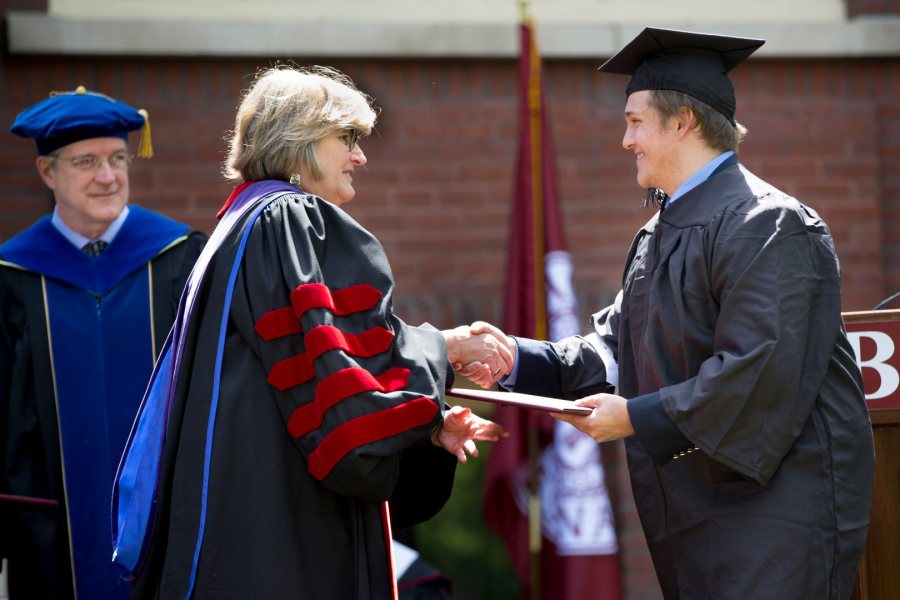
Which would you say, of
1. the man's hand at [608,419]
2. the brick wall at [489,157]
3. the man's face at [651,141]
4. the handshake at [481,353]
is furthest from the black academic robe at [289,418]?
the brick wall at [489,157]

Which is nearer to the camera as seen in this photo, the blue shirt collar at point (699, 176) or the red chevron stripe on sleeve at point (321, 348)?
the red chevron stripe on sleeve at point (321, 348)

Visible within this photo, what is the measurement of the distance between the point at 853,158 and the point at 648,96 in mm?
2973

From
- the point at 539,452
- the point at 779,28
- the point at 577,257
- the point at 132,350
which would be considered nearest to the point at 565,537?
the point at 539,452

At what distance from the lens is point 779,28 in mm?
6082

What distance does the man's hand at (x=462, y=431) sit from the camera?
345cm

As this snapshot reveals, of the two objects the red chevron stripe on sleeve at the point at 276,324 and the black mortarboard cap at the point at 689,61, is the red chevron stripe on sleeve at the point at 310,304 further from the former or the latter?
the black mortarboard cap at the point at 689,61

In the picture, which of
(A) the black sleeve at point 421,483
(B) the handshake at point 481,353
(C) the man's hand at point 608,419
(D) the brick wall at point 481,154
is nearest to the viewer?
(C) the man's hand at point 608,419

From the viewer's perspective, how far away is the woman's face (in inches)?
135

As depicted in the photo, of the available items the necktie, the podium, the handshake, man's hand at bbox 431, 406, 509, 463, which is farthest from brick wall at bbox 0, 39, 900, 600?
man's hand at bbox 431, 406, 509, 463

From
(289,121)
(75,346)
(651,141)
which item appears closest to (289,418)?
(289,121)

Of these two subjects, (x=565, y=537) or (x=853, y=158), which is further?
(x=853, y=158)

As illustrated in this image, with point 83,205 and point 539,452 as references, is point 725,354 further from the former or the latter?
point 83,205

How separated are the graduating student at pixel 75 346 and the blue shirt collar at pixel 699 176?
1.73 m

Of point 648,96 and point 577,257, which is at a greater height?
point 648,96
